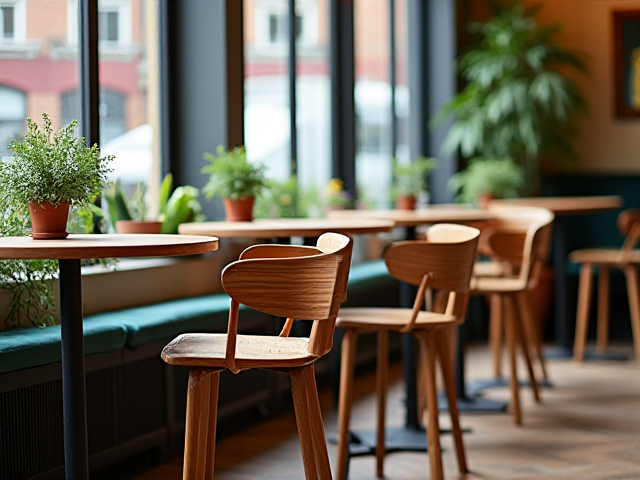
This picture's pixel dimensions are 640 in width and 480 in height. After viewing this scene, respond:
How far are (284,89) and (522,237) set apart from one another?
1.76 m

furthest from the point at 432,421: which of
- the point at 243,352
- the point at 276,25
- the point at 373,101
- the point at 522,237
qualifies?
the point at 373,101

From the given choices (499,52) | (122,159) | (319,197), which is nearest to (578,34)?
(499,52)

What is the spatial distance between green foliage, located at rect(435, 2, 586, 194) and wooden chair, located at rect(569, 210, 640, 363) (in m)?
0.90

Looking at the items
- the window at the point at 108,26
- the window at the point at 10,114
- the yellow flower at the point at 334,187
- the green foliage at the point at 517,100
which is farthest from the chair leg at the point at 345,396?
the green foliage at the point at 517,100

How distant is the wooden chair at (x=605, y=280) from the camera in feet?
19.9

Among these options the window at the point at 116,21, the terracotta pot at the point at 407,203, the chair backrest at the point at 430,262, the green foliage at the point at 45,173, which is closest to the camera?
the green foliage at the point at 45,173

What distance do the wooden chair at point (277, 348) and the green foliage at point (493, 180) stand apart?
12.7 feet

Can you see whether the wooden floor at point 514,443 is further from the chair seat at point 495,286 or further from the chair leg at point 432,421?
the chair seat at point 495,286

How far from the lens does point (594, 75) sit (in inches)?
289

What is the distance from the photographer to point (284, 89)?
568 cm

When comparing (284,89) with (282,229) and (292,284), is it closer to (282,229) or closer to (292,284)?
(282,229)

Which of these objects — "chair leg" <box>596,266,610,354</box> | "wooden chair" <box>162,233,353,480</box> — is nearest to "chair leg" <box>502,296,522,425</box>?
"chair leg" <box>596,266,610,354</box>

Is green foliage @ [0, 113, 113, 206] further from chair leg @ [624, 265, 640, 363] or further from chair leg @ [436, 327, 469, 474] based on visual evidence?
chair leg @ [624, 265, 640, 363]

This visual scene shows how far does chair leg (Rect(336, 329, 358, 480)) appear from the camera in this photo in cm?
342
